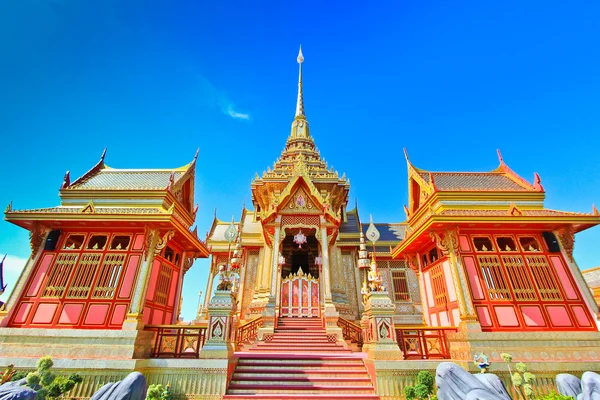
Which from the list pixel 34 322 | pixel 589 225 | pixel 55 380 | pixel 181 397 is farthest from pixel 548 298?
pixel 34 322

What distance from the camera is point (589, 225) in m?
9.40

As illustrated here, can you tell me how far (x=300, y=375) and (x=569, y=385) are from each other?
18.1 feet

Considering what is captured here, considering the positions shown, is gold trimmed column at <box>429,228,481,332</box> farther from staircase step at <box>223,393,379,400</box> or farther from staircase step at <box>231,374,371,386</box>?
staircase step at <box>223,393,379,400</box>

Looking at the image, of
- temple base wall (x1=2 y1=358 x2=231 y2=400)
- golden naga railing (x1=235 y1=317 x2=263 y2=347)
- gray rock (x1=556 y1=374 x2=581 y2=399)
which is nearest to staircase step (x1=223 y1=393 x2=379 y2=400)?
temple base wall (x1=2 y1=358 x2=231 y2=400)

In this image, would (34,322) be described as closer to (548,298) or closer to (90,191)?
(90,191)

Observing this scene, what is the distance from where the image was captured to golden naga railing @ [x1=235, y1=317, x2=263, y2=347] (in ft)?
34.5

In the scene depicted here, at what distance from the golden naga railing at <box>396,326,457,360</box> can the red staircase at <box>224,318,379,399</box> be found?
4.27 feet

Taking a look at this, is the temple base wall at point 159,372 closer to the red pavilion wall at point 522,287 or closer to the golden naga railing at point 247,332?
the golden naga railing at point 247,332

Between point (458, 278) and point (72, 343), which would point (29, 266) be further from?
point (458, 278)

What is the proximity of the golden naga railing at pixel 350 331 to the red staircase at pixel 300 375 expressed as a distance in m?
1.37

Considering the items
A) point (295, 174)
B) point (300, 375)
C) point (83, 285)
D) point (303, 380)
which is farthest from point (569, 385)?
point (295, 174)

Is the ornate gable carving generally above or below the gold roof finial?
below

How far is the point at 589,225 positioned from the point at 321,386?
9.84 m

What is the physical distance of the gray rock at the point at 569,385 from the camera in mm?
4832
